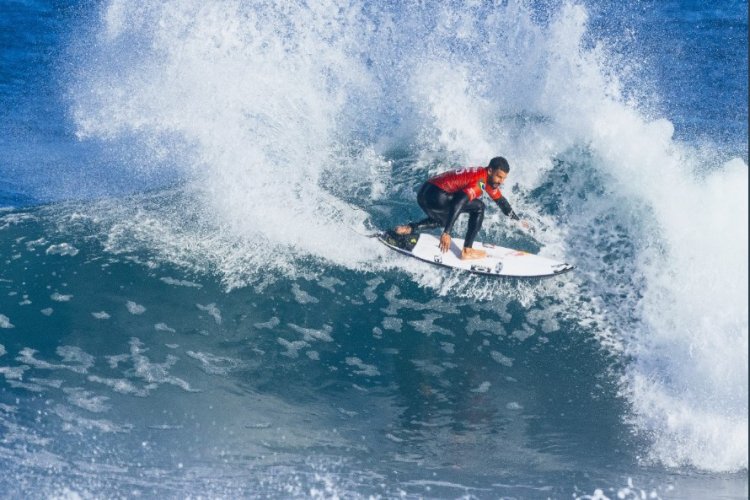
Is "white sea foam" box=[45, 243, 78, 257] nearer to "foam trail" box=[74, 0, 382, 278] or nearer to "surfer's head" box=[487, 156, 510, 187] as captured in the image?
"foam trail" box=[74, 0, 382, 278]

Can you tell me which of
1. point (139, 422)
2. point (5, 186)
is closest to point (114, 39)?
point (5, 186)

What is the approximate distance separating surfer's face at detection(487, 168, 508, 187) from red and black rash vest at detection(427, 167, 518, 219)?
0.25 feet

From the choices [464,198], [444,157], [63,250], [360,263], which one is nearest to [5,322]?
[63,250]

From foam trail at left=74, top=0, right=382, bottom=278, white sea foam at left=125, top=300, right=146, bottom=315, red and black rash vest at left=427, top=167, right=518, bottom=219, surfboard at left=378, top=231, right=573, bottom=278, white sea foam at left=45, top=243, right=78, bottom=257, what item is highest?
foam trail at left=74, top=0, right=382, bottom=278

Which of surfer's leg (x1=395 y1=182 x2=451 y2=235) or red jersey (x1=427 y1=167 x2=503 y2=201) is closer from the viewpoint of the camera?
red jersey (x1=427 y1=167 x2=503 y2=201)

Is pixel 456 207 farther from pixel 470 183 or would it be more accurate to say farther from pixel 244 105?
pixel 244 105

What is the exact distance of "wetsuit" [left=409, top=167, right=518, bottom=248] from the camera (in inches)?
380

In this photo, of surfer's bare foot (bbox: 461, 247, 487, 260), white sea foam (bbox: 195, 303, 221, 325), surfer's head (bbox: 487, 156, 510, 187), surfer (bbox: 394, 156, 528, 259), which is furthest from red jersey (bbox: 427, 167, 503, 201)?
white sea foam (bbox: 195, 303, 221, 325)

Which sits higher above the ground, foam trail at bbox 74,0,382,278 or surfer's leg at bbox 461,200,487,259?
foam trail at bbox 74,0,382,278

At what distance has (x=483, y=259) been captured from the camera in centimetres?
1016

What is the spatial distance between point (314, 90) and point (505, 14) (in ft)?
12.9

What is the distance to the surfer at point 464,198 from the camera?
958 cm

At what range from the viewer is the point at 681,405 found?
8.40 metres

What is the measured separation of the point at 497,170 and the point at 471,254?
1.27 m
